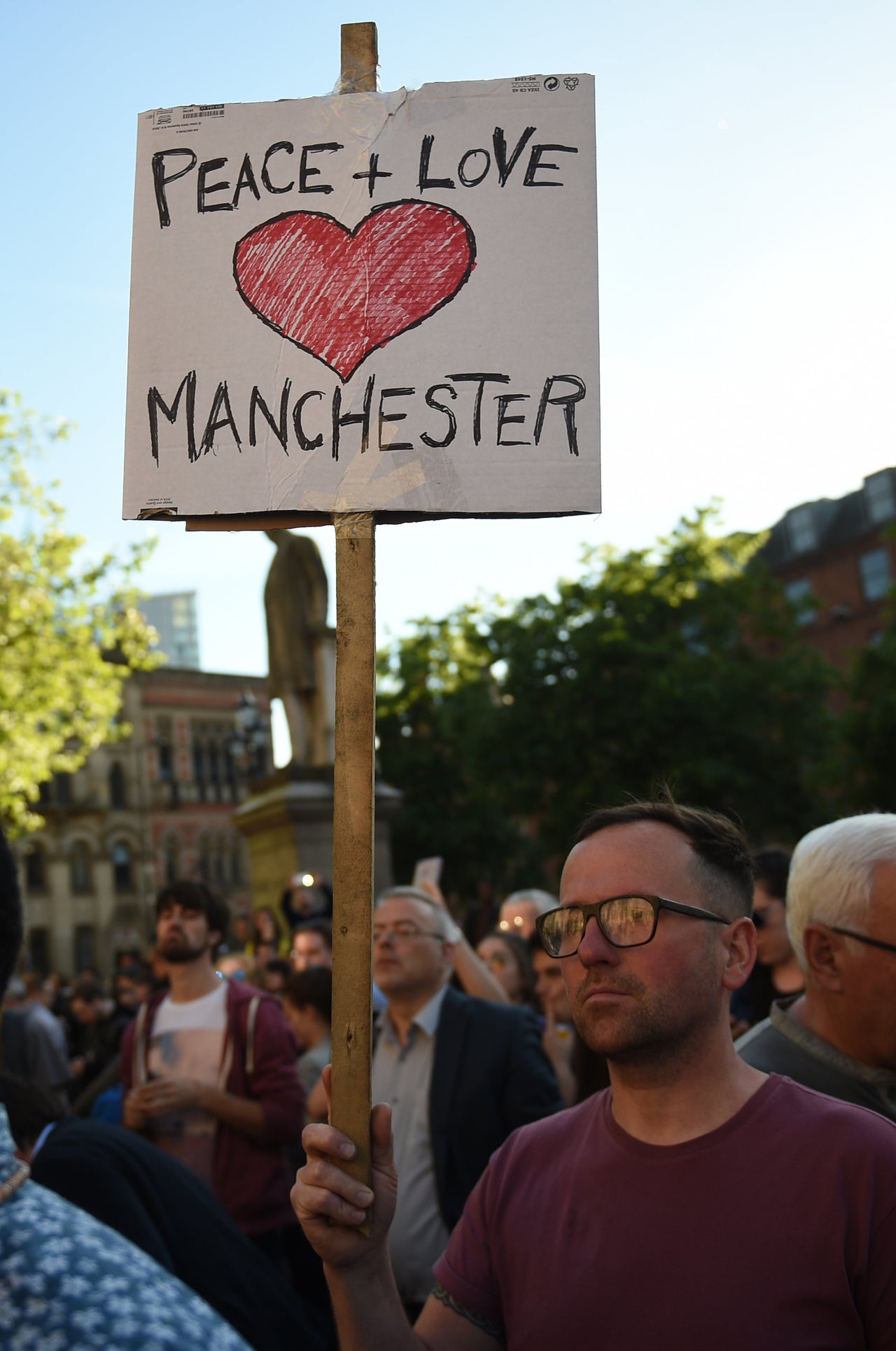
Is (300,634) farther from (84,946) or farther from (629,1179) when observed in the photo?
(84,946)

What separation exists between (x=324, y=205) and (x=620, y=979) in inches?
55.4

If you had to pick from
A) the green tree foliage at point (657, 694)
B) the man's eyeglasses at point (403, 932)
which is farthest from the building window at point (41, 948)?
the man's eyeglasses at point (403, 932)

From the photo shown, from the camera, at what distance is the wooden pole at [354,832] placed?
78.8 inches

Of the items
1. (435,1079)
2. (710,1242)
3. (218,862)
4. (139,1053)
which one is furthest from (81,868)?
(710,1242)

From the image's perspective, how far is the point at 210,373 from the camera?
2.32 meters

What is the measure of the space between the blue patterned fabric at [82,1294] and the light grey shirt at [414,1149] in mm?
2795

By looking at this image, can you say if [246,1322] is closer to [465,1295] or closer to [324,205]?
[465,1295]

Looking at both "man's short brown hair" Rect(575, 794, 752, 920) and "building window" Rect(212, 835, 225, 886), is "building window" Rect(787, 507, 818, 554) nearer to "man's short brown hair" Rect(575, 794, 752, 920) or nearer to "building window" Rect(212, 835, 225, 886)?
"building window" Rect(212, 835, 225, 886)

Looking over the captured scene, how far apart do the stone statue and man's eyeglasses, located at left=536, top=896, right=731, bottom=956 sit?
Result: 9.25 meters

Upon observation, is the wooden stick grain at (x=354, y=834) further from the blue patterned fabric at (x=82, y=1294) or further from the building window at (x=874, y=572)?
the building window at (x=874, y=572)

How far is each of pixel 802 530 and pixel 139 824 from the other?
32341 mm

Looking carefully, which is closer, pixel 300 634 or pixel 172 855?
pixel 300 634

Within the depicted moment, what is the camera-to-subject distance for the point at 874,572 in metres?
47.2

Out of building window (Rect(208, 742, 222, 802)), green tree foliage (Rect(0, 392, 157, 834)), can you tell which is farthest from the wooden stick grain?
building window (Rect(208, 742, 222, 802))
